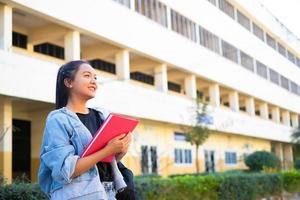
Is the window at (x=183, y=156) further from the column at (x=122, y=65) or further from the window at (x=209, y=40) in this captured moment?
the column at (x=122, y=65)

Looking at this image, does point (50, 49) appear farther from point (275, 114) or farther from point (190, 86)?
point (275, 114)

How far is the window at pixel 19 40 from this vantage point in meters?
18.6

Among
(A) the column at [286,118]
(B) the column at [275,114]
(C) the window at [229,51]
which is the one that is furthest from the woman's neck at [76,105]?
(A) the column at [286,118]

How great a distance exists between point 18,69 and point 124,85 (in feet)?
21.2

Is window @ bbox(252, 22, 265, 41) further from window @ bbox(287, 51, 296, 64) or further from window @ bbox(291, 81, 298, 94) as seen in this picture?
window @ bbox(291, 81, 298, 94)

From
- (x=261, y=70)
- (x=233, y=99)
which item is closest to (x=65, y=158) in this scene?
(x=233, y=99)

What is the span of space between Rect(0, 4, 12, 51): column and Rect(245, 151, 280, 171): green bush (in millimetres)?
19379

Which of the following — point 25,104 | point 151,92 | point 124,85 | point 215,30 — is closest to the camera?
point 25,104

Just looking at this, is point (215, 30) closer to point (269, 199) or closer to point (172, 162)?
point (172, 162)

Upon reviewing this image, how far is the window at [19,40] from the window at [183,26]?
8.87 m

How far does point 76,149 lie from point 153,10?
69.3ft

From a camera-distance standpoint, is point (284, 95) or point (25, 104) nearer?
point (25, 104)

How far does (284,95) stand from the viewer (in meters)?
45.3

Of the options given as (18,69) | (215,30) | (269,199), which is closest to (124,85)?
(18,69)
